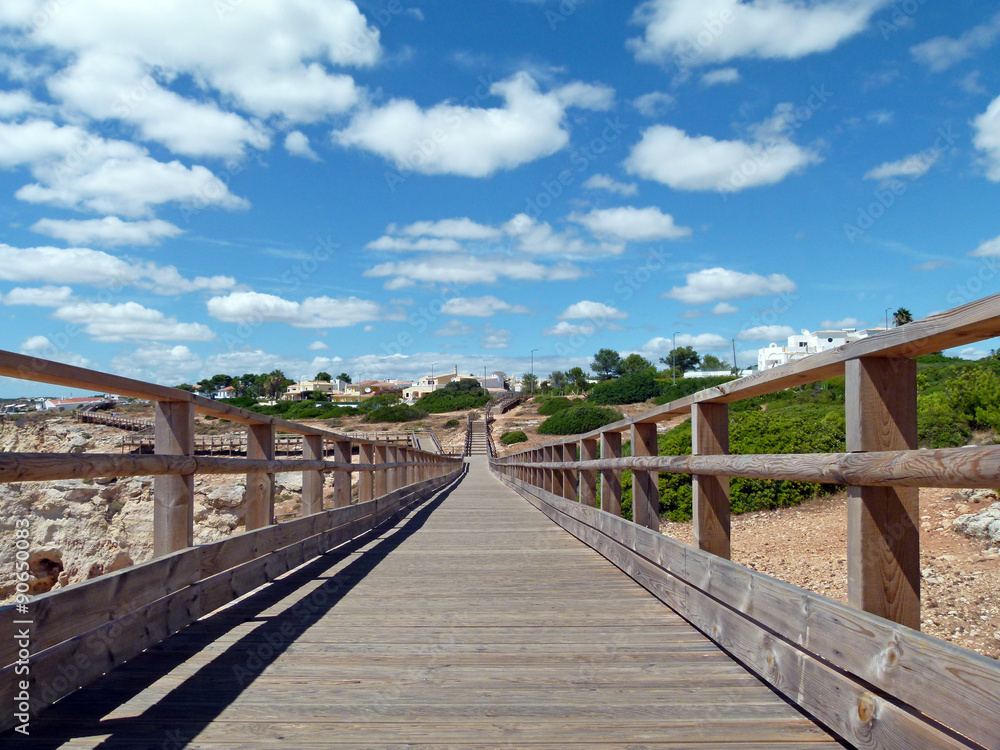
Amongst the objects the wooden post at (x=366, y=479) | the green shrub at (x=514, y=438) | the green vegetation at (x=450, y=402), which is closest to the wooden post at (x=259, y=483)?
the wooden post at (x=366, y=479)

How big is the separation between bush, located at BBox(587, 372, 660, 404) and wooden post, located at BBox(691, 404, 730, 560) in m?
63.9

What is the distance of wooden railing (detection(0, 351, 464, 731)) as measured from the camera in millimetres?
2521

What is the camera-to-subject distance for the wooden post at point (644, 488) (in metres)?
5.40

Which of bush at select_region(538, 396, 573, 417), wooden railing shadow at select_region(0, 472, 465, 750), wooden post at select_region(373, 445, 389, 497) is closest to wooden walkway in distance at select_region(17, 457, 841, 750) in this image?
wooden railing shadow at select_region(0, 472, 465, 750)

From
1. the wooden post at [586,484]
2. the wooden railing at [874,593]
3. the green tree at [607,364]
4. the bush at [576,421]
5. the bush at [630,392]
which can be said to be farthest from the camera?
the green tree at [607,364]

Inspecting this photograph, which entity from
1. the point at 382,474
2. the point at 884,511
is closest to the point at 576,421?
the point at 382,474

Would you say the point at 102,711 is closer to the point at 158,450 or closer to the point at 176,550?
the point at 176,550

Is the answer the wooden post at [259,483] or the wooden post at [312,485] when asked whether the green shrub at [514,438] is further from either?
the wooden post at [259,483]

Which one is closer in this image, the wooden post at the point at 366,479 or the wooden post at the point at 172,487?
the wooden post at the point at 172,487

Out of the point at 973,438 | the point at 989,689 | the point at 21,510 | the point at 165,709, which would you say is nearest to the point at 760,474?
the point at 989,689

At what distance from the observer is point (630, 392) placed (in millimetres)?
67562

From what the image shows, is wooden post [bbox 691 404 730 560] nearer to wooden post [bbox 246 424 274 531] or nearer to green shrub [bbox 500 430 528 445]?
wooden post [bbox 246 424 274 531]

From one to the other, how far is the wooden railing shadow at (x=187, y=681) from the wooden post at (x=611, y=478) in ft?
8.60

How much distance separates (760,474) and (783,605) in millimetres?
634
